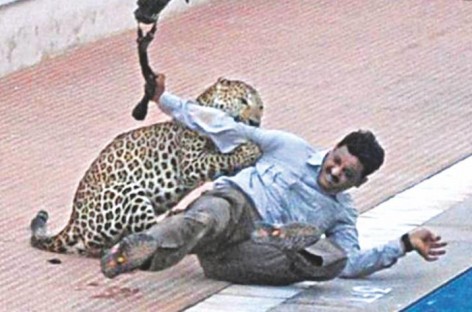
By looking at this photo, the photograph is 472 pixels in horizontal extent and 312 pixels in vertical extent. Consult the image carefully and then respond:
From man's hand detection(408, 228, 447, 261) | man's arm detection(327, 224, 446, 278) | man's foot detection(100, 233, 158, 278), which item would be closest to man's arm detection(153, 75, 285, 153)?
man's arm detection(327, 224, 446, 278)

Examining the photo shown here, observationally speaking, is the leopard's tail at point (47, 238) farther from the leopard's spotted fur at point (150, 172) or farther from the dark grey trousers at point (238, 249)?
the dark grey trousers at point (238, 249)

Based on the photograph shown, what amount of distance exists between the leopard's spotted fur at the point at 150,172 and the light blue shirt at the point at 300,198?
0.14 meters

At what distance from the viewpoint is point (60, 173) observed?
10.3 meters

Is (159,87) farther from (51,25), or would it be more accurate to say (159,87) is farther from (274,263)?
(51,25)

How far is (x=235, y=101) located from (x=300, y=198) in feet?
2.12

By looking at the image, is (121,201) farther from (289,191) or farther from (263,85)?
(263,85)

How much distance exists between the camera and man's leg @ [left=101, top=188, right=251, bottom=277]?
298 inches

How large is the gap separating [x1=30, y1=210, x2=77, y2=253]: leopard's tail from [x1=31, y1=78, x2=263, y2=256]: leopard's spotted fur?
0.03 metres

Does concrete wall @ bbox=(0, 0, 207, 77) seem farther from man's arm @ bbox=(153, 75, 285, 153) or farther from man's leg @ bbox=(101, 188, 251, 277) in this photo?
man's leg @ bbox=(101, 188, 251, 277)

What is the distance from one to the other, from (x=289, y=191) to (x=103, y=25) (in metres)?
5.85

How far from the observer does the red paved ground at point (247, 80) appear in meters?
8.48

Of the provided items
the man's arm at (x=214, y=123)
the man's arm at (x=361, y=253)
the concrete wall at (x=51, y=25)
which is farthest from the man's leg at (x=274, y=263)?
the concrete wall at (x=51, y=25)

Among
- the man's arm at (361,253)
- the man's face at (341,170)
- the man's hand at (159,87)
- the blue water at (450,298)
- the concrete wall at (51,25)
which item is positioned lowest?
the blue water at (450,298)

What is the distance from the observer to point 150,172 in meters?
8.59
